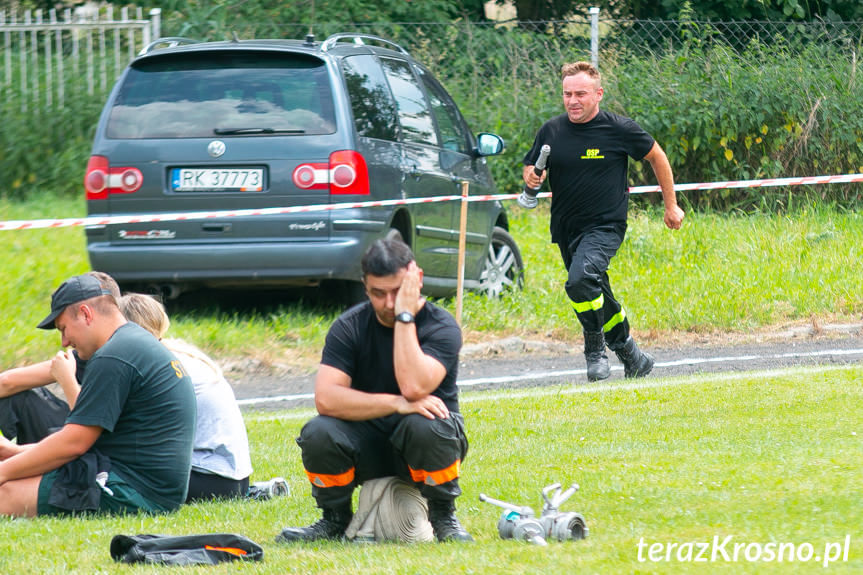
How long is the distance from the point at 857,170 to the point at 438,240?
7069mm

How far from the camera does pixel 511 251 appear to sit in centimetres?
1213

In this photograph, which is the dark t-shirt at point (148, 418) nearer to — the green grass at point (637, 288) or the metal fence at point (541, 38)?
the green grass at point (637, 288)

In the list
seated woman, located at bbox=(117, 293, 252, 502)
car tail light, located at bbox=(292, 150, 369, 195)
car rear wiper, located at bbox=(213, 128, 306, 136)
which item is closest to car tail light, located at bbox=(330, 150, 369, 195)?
car tail light, located at bbox=(292, 150, 369, 195)

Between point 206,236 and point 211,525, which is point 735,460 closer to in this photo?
point 211,525

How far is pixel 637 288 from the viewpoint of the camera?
12.1 metres

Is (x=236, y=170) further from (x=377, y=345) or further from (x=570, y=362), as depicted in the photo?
(x=377, y=345)

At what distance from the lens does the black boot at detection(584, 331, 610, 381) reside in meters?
8.77

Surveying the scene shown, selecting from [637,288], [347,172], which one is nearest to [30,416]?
[347,172]

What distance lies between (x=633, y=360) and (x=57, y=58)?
28.7 ft

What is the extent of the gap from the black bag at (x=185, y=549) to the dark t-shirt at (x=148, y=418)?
973 mm

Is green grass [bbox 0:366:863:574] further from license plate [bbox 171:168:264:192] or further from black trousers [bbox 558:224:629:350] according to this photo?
license plate [bbox 171:168:264:192]

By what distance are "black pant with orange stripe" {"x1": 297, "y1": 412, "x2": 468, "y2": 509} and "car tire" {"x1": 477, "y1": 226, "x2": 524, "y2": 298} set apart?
6.50 meters

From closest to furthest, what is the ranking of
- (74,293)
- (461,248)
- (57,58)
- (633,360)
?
(74,293) → (633,360) → (461,248) → (57,58)

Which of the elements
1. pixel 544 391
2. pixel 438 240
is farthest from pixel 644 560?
pixel 438 240
